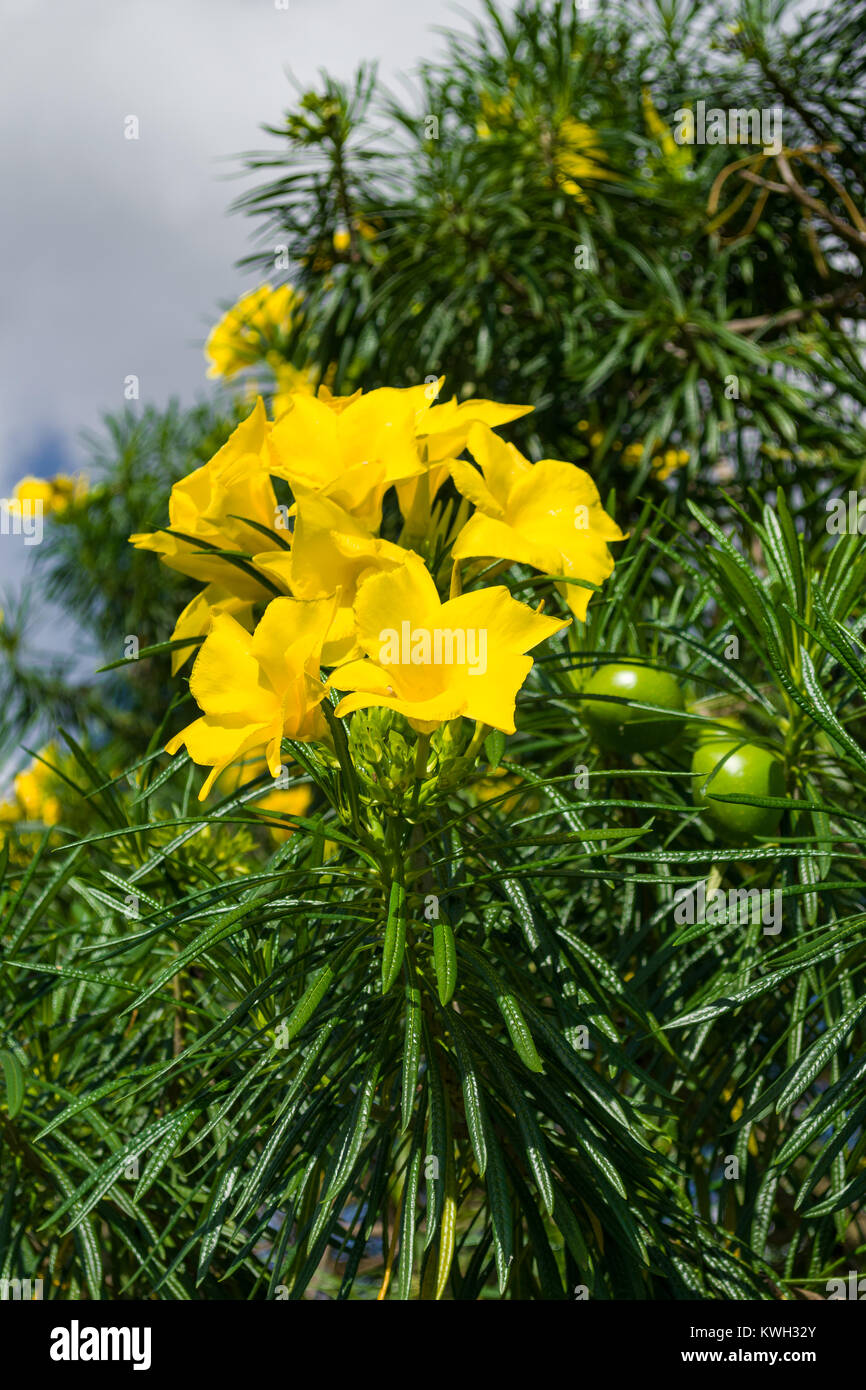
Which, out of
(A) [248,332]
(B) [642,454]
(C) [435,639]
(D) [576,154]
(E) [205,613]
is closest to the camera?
(C) [435,639]

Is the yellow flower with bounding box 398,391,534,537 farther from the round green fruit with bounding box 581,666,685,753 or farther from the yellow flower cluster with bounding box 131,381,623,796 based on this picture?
the round green fruit with bounding box 581,666,685,753

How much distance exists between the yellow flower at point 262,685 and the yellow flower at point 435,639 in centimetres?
2

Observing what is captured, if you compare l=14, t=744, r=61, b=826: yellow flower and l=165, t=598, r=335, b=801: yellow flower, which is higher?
l=14, t=744, r=61, b=826: yellow flower

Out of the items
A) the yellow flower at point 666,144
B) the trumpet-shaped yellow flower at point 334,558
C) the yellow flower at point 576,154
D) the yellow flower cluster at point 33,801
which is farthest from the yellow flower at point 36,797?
the yellow flower at point 666,144

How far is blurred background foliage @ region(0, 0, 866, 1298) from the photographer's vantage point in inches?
17.3

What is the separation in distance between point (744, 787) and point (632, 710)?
70 millimetres

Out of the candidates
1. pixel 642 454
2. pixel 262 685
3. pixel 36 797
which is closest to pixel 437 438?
pixel 262 685

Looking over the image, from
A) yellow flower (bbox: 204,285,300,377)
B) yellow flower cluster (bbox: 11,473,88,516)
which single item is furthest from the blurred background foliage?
yellow flower cluster (bbox: 11,473,88,516)

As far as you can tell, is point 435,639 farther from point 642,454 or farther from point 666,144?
point 666,144

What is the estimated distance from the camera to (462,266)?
1075 millimetres

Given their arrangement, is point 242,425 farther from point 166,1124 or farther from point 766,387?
point 766,387

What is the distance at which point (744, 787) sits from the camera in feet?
1.68
